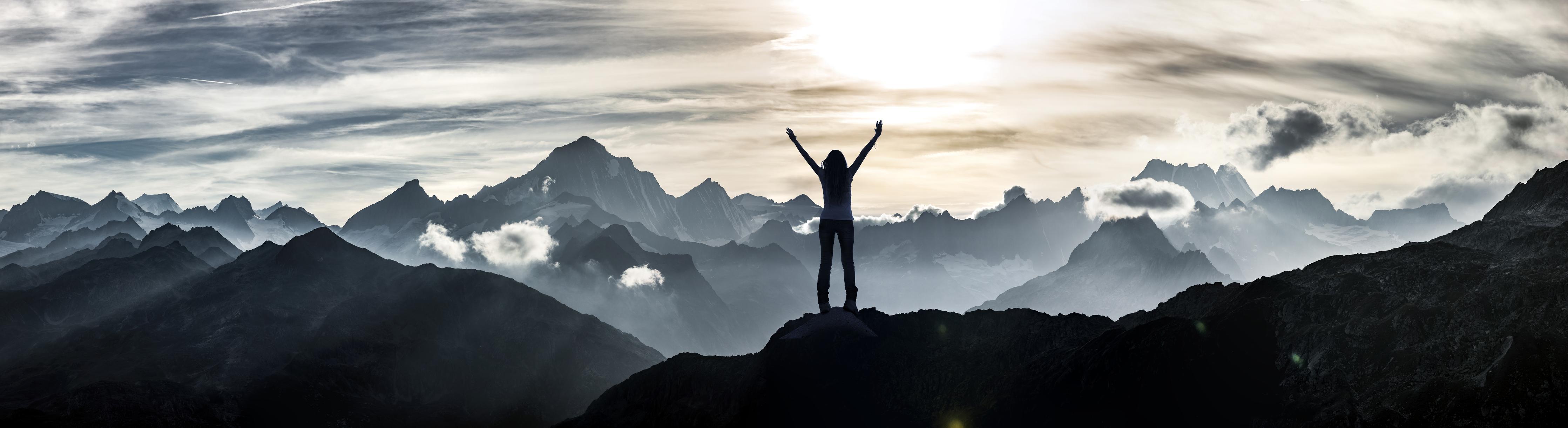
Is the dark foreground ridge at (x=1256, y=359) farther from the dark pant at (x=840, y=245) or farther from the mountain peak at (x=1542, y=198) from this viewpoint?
the dark pant at (x=840, y=245)

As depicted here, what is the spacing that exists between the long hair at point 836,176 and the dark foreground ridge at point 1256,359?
13.4 meters

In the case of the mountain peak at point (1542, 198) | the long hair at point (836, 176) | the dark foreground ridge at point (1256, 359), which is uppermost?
the long hair at point (836, 176)

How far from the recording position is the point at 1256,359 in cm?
5300

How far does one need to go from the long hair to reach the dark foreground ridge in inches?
528

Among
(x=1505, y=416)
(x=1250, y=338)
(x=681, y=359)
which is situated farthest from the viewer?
(x=681, y=359)

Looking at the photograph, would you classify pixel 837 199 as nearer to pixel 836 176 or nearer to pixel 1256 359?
pixel 836 176

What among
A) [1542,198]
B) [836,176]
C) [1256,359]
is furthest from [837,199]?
[1542,198]

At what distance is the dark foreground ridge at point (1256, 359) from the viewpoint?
1852 inches

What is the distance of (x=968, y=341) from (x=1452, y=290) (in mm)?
25878

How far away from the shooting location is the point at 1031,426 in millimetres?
51625

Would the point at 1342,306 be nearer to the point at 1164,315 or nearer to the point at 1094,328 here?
the point at 1164,315

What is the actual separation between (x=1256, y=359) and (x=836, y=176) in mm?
30058

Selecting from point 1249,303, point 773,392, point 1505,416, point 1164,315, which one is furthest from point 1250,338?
point 773,392

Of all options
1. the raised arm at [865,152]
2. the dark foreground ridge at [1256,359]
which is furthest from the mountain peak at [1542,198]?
the raised arm at [865,152]
